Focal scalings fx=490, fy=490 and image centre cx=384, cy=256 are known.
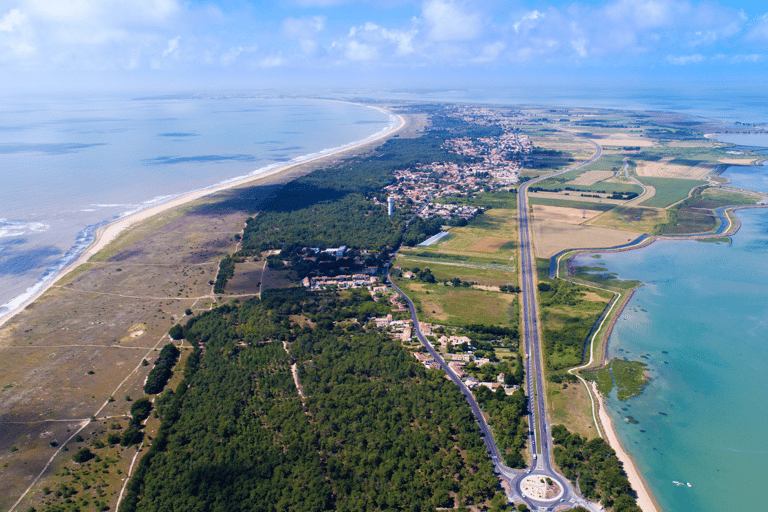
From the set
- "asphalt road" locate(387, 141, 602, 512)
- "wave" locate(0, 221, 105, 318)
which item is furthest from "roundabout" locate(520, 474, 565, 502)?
"wave" locate(0, 221, 105, 318)

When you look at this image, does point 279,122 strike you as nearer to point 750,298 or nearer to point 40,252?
point 40,252

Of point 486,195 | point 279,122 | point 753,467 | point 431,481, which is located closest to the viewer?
point 431,481

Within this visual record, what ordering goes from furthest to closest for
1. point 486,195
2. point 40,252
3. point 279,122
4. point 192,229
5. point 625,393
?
point 279,122, point 486,195, point 192,229, point 40,252, point 625,393

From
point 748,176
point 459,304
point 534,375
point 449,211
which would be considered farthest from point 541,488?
point 748,176

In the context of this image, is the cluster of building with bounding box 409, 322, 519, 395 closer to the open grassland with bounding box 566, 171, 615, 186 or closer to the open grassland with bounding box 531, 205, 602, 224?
the open grassland with bounding box 531, 205, 602, 224

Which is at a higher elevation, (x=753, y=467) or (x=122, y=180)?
(x=122, y=180)

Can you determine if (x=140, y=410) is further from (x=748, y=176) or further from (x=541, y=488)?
(x=748, y=176)

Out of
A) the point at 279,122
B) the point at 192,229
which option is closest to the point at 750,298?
the point at 192,229

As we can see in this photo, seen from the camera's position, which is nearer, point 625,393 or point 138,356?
point 625,393
